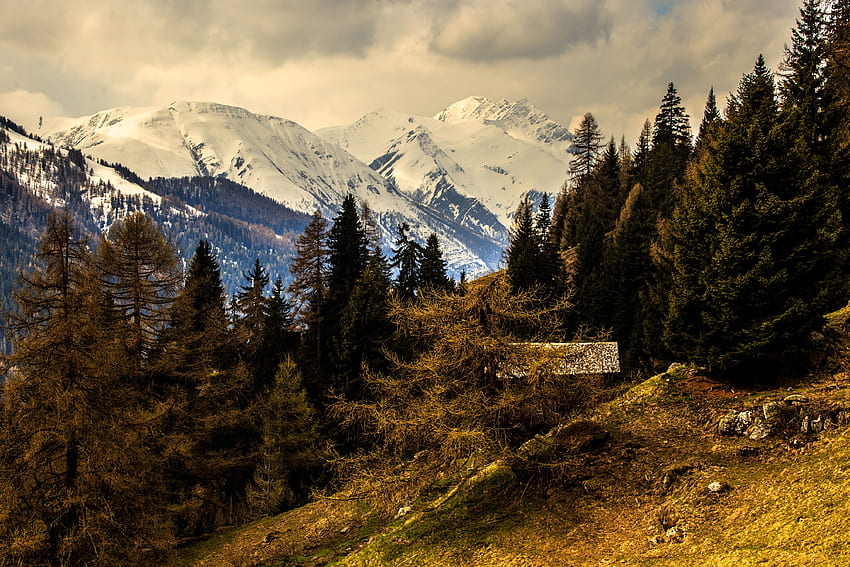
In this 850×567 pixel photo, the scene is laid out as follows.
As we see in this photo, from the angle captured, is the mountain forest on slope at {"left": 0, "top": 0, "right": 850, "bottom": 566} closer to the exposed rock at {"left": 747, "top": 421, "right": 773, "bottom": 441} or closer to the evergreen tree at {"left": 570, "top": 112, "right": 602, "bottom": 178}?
the exposed rock at {"left": 747, "top": 421, "right": 773, "bottom": 441}

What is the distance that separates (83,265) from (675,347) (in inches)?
853

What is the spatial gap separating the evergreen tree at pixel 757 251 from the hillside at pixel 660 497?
1711mm

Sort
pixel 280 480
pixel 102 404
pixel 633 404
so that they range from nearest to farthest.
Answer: pixel 102 404
pixel 633 404
pixel 280 480

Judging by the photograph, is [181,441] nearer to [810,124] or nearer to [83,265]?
[83,265]

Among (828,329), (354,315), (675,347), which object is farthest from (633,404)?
(354,315)

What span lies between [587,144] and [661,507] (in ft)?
271

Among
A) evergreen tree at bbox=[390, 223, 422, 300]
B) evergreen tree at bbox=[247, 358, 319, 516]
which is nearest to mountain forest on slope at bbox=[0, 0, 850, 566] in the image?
evergreen tree at bbox=[247, 358, 319, 516]

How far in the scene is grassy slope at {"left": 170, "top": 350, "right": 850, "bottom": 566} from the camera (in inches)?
372

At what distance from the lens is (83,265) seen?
1933cm

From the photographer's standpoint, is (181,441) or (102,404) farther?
(181,441)

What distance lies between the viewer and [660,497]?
12305 millimetres

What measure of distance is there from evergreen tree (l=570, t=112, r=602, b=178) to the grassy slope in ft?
248

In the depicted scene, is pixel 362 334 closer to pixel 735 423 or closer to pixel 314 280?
pixel 314 280

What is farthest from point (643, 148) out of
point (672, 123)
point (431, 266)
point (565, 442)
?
point (565, 442)
